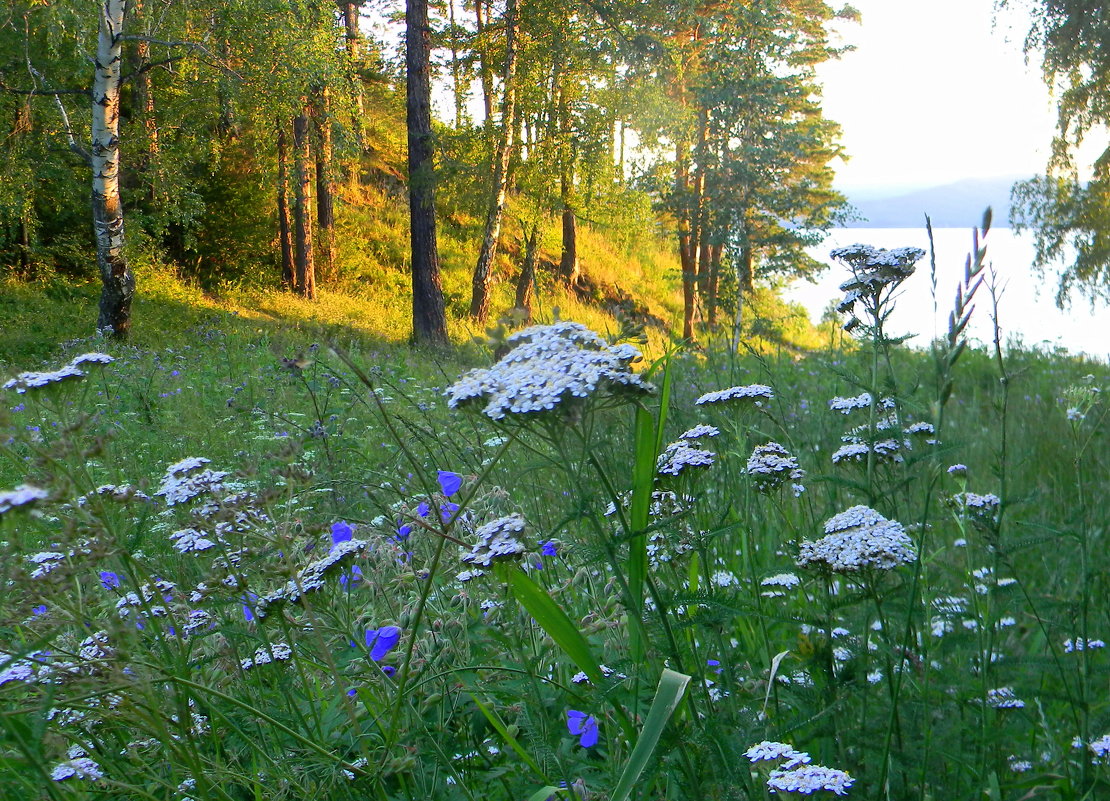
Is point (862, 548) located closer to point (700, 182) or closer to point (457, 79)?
point (457, 79)

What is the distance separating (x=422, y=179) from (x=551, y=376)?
13.6m

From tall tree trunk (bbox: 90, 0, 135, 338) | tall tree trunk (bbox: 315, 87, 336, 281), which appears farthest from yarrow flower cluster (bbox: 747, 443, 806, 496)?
tall tree trunk (bbox: 315, 87, 336, 281)

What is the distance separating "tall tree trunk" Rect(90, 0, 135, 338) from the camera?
38.7 feet

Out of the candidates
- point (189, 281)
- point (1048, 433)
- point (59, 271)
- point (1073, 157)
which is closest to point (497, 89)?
point (189, 281)

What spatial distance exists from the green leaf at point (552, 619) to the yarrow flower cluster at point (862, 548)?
477 millimetres

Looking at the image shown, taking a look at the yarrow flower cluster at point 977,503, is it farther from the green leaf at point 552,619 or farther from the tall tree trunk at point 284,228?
the tall tree trunk at point 284,228

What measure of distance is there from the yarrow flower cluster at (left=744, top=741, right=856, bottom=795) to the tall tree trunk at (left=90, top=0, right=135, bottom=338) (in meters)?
13.5

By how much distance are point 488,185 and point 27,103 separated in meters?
8.92

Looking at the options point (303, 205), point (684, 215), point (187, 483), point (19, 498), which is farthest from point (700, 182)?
point (19, 498)

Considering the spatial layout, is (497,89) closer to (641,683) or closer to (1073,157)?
(1073,157)

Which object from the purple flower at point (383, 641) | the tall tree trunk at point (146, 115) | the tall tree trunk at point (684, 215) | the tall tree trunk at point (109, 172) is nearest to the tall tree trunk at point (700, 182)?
the tall tree trunk at point (684, 215)

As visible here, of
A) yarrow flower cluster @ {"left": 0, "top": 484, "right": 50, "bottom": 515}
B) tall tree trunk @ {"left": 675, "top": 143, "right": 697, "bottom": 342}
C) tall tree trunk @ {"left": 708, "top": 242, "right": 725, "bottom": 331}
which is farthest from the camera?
tall tree trunk @ {"left": 708, "top": 242, "right": 725, "bottom": 331}

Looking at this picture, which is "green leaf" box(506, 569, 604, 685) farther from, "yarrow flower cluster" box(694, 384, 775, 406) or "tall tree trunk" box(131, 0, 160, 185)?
"tall tree trunk" box(131, 0, 160, 185)

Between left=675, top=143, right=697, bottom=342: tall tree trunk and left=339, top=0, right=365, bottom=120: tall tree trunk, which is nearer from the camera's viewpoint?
left=339, top=0, right=365, bottom=120: tall tree trunk
